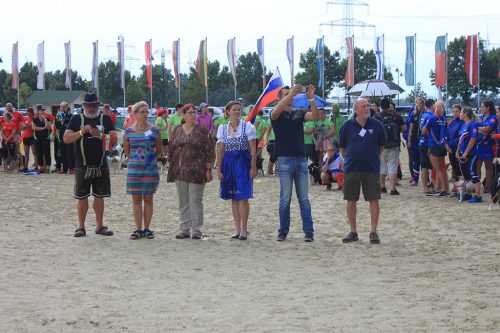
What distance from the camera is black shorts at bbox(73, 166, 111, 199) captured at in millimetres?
11883

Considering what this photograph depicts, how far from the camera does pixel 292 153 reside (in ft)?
37.8

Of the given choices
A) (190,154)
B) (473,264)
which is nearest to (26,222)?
(190,154)

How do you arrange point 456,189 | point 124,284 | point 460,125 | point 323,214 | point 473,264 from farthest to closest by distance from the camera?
point 456,189, point 460,125, point 323,214, point 473,264, point 124,284

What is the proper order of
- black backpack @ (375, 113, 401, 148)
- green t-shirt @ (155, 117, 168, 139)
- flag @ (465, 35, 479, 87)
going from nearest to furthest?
black backpack @ (375, 113, 401, 148) < green t-shirt @ (155, 117, 168, 139) < flag @ (465, 35, 479, 87)

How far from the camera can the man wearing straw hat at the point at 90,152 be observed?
1177 centimetres

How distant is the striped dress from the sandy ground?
698 millimetres

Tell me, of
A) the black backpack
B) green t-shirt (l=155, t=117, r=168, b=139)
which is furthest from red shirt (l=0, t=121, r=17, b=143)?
the black backpack

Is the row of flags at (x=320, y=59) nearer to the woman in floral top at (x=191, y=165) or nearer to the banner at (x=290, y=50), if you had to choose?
the banner at (x=290, y=50)

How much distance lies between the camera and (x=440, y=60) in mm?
54438

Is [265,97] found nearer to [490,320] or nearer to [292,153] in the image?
[292,153]

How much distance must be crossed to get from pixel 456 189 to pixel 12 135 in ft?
41.0

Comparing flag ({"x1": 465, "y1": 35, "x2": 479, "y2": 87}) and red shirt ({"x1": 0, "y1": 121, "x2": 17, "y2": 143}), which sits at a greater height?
flag ({"x1": 465, "y1": 35, "x2": 479, "y2": 87})

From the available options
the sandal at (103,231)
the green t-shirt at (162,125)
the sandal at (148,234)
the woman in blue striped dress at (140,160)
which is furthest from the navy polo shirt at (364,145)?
the green t-shirt at (162,125)

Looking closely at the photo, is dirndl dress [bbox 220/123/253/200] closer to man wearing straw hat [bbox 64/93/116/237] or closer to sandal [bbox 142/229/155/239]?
sandal [bbox 142/229/155/239]
